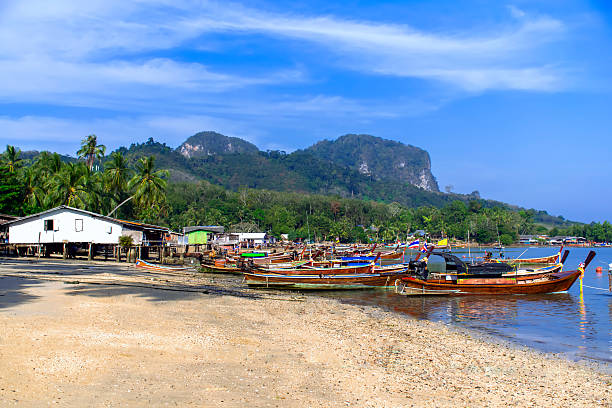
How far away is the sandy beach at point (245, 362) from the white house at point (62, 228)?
31618 millimetres

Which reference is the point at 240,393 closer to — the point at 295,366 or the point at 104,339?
the point at 295,366

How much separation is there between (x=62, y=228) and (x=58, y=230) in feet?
1.49

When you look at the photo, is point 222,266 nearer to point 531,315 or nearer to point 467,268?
point 467,268

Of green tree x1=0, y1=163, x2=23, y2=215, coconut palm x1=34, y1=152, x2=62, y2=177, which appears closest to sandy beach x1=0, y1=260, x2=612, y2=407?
green tree x1=0, y1=163, x2=23, y2=215

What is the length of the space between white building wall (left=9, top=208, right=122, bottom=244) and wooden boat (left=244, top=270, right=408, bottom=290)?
23.5 meters

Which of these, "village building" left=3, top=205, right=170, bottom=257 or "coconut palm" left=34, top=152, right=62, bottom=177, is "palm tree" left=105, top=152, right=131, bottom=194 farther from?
"village building" left=3, top=205, right=170, bottom=257

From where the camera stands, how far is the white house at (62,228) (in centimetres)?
5053

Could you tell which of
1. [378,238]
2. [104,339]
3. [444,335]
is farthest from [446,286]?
[378,238]

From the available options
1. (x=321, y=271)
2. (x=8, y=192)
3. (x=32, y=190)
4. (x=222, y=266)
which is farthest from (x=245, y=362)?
(x=32, y=190)

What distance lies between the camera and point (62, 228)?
50.7 meters

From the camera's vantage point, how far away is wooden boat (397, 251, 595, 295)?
3325 centimetres

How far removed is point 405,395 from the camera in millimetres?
11133

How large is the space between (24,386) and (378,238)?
170292 mm

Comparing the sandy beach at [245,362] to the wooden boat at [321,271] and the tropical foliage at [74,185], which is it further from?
the tropical foliage at [74,185]
